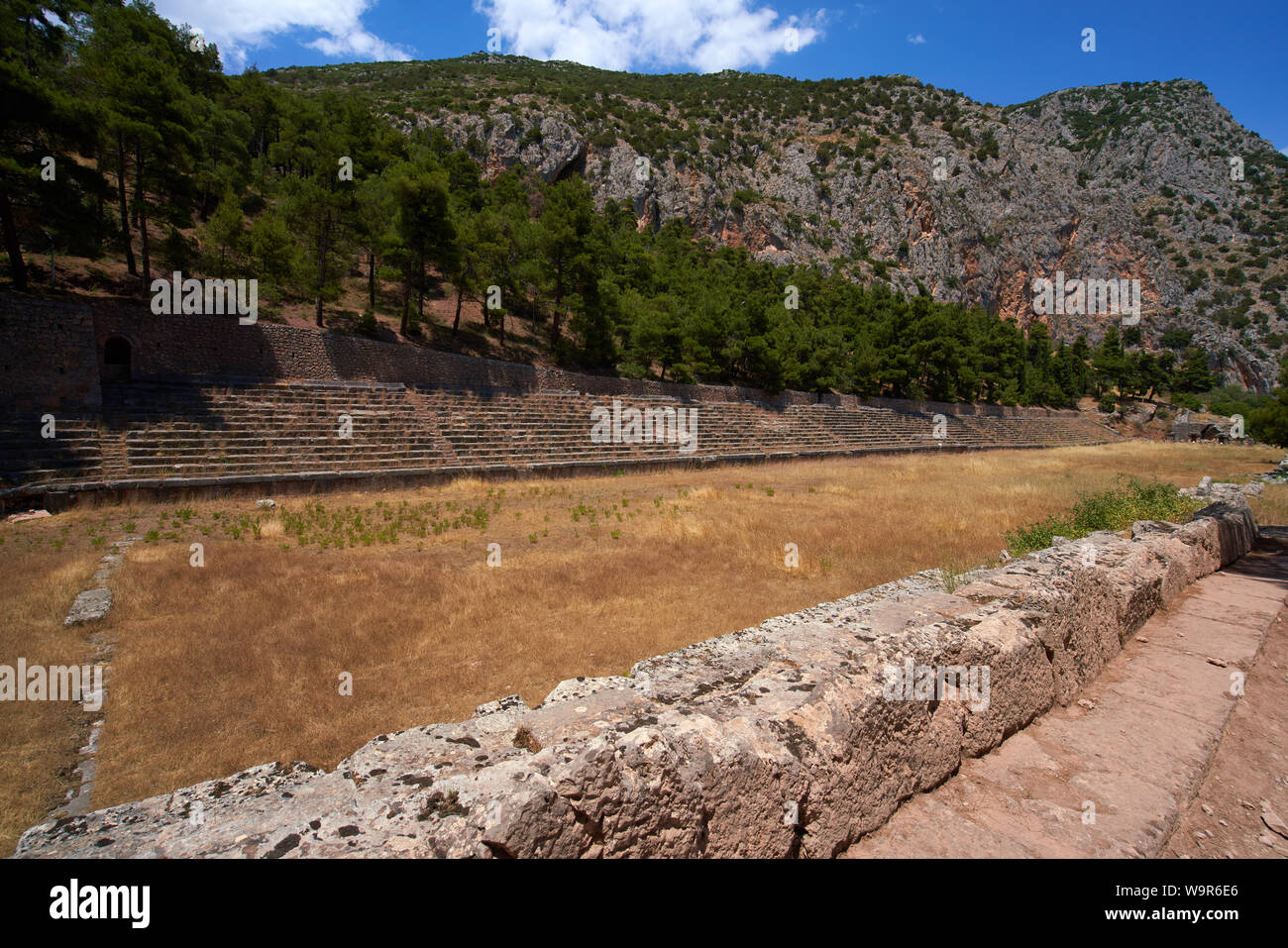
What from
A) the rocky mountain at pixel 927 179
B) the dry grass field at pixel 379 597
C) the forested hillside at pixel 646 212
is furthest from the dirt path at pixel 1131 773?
the rocky mountain at pixel 927 179

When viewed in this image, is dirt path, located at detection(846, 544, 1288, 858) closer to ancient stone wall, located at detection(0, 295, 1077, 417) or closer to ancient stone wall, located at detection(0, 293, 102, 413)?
ancient stone wall, located at detection(0, 293, 102, 413)

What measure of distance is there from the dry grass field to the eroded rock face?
222 cm

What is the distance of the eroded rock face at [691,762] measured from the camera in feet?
6.11

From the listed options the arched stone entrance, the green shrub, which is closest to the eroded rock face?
the green shrub

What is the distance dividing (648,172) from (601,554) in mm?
74403

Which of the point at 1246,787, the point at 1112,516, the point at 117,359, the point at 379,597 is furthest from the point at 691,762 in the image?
the point at 117,359

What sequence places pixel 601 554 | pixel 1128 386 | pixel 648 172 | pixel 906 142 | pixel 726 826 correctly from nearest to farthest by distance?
pixel 726 826 → pixel 601 554 → pixel 1128 386 → pixel 648 172 → pixel 906 142

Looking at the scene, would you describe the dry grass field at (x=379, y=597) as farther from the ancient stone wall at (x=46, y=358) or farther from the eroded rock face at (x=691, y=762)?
the ancient stone wall at (x=46, y=358)

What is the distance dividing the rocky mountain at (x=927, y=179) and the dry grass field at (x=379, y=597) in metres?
64.9

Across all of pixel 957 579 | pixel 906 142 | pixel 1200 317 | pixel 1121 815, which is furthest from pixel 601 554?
pixel 1200 317

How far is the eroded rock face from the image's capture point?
1862mm

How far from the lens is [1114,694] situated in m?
4.21
